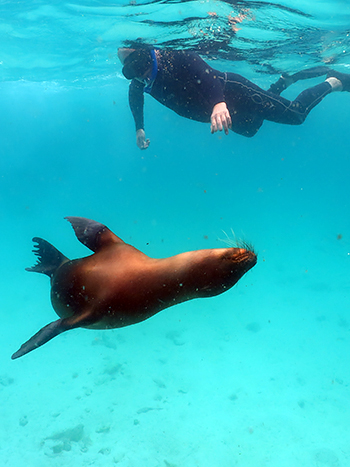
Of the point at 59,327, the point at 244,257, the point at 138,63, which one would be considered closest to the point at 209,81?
the point at 138,63

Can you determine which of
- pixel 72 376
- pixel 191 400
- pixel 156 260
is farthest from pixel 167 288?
pixel 72 376

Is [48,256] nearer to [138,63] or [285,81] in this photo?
[138,63]

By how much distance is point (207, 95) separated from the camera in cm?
524

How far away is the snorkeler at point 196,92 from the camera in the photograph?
536cm

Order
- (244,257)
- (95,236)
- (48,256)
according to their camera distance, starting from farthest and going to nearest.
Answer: (48,256) < (95,236) < (244,257)

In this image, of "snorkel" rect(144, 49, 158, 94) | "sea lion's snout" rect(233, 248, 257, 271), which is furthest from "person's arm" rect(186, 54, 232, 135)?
"sea lion's snout" rect(233, 248, 257, 271)

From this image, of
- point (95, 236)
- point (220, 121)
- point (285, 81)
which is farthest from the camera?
point (285, 81)

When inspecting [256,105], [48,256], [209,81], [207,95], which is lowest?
[48,256]

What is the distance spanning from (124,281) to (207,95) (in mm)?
4116

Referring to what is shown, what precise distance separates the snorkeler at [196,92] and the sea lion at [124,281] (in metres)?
3.30

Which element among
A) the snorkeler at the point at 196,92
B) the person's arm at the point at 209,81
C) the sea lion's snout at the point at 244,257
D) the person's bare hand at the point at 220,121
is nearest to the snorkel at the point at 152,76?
the snorkeler at the point at 196,92

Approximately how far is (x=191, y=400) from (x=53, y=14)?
1121cm

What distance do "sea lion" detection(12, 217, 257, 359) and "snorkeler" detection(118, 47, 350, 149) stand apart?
3302mm

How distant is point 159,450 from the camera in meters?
6.77
